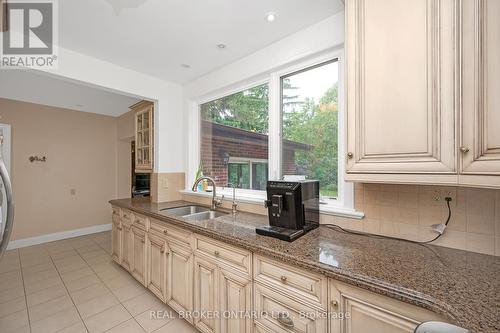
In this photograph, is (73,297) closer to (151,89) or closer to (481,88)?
(151,89)

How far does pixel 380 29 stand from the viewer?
1139 millimetres

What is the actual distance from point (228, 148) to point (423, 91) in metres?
A: 2.04

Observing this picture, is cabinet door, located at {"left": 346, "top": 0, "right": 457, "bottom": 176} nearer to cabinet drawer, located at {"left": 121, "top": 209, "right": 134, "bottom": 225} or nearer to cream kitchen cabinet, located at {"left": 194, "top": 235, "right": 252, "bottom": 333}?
cream kitchen cabinet, located at {"left": 194, "top": 235, "right": 252, "bottom": 333}

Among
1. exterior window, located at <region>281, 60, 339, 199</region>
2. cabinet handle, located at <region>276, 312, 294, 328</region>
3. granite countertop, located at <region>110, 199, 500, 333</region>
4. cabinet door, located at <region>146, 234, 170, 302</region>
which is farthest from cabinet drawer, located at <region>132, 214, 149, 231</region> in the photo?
cabinet handle, located at <region>276, 312, 294, 328</region>

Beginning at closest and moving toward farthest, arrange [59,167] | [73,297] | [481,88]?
[481,88], [73,297], [59,167]

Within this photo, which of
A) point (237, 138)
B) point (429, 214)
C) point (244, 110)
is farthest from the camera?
point (237, 138)

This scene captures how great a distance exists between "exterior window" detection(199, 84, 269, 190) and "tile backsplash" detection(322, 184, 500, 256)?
1.03 meters

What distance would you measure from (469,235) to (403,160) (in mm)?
591

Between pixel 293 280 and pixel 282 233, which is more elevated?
pixel 282 233

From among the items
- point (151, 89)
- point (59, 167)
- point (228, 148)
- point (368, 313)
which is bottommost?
point (368, 313)

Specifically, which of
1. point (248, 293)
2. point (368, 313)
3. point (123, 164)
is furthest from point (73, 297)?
point (123, 164)

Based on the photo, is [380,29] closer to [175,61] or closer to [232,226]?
[232,226]

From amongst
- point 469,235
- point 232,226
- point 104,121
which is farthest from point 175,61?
point 104,121

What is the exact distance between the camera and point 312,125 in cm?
187
